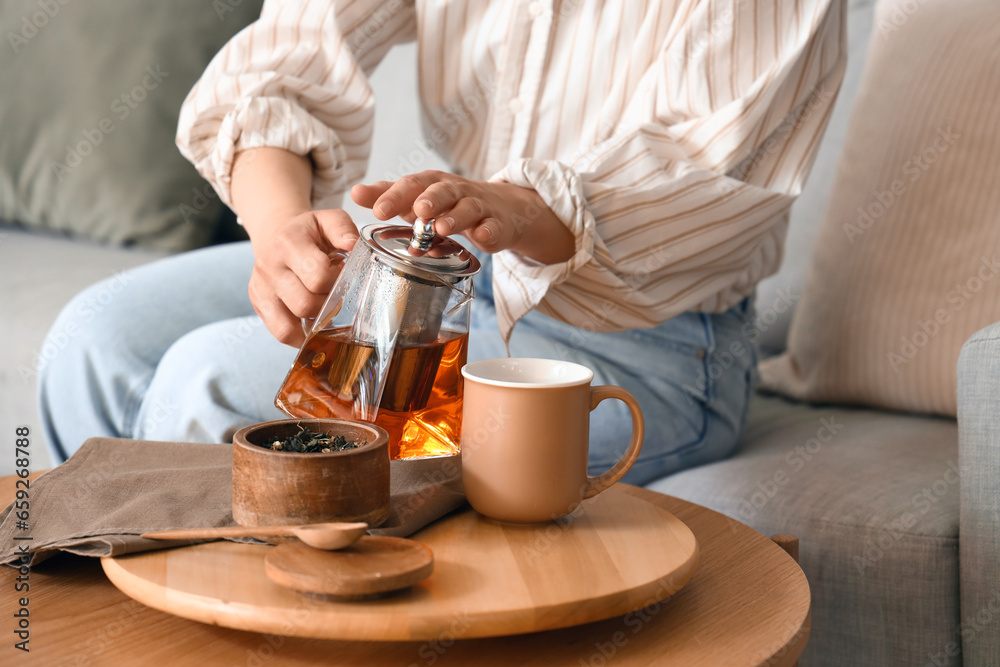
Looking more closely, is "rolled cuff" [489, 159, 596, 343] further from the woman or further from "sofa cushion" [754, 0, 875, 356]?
"sofa cushion" [754, 0, 875, 356]

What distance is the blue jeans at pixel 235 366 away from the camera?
873mm

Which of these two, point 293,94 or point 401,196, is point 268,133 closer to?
point 293,94

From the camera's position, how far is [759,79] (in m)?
0.85

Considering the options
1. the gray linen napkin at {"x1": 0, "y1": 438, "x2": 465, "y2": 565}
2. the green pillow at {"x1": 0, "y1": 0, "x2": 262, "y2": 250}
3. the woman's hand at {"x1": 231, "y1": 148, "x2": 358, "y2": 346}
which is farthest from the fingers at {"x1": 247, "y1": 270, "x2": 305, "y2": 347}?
the green pillow at {"x1": 0, "y1": 0, "x2": 262, "y2": 250}

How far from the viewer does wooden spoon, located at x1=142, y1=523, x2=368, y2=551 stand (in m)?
0.44

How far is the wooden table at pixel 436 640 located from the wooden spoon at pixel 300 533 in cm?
5

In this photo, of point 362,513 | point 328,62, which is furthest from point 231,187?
point 362,513

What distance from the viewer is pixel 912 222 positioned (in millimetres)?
1060

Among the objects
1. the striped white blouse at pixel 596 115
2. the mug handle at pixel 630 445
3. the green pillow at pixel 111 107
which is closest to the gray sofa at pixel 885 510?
the striped white blouse at pixel 596 115

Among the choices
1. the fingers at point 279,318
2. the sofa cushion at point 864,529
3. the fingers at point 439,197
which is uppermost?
the fingers at point 439,197

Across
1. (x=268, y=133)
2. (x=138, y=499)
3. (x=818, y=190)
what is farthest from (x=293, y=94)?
(x=818, y=190)

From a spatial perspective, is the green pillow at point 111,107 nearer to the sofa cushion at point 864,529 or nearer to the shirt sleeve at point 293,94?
the shirt sleeve at point 293,94

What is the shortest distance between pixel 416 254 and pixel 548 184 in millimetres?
230

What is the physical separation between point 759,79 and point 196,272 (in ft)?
2.40
